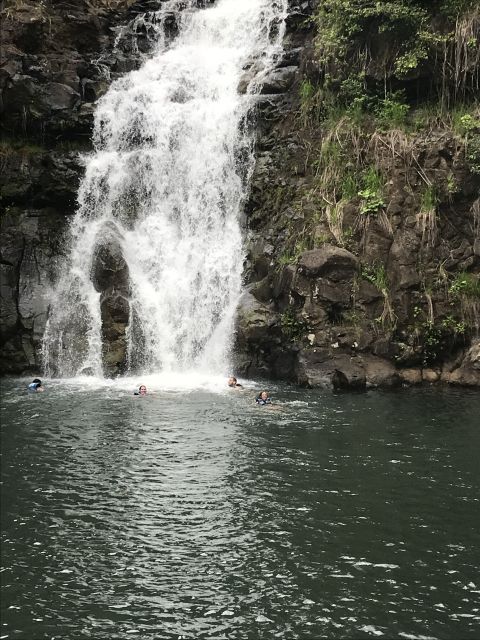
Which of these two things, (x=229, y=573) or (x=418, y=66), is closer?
(x=229, y=573)

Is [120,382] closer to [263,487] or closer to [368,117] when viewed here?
[263,487]

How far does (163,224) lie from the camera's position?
2514 centimetres

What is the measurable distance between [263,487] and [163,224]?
15.6 meters

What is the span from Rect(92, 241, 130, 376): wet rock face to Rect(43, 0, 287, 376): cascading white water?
244 millimetres

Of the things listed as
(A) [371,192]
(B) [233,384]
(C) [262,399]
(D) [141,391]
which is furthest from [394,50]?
(D) [141,391]

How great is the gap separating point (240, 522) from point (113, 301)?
14.0 meters

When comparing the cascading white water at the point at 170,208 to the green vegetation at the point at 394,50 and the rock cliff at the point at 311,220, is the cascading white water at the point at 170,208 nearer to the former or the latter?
the rock cliff at the point at 311,220

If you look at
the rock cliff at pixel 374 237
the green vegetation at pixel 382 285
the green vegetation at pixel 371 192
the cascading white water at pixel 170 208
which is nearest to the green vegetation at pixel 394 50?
Answer: the rock cliff at pixel 374 237

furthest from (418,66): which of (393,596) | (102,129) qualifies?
(393,596)

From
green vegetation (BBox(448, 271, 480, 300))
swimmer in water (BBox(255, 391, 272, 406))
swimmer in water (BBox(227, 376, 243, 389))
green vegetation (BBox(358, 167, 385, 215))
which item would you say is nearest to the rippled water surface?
swimmer in water (BBox(255, 391, 272, 406))

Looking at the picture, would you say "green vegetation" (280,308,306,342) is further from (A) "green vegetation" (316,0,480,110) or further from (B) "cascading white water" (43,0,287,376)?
(A) "green vegetation" (316,0,480,110)

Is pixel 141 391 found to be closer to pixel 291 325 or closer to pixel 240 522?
pixel 291 325

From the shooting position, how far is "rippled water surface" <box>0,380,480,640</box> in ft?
24.8

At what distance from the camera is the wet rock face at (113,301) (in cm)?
2216
